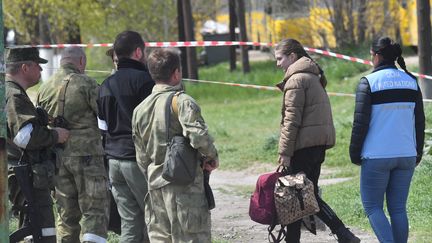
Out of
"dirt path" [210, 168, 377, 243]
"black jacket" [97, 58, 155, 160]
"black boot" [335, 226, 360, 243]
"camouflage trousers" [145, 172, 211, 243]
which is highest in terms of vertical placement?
"black jacket" [97, 58, 155, 160]

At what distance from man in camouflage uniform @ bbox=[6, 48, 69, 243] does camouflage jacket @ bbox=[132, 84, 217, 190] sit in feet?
2.72

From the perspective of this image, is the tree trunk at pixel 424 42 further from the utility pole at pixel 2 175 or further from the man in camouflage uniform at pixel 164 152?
the utility pole at pixel 2 175

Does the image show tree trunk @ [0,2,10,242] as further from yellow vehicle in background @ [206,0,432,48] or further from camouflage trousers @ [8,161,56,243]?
yellow vehicle in background @ [206,0,432,48]

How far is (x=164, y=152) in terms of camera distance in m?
5.56

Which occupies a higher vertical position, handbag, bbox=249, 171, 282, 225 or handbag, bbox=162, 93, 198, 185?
handbag, bbox=162, 93, 198, 185

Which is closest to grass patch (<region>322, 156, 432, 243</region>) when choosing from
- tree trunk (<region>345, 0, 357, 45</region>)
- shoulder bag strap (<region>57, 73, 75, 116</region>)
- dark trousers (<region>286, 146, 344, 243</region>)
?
dark trousers (<region>286, 146, 344, 243</region>)

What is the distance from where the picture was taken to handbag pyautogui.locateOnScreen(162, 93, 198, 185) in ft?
17.7

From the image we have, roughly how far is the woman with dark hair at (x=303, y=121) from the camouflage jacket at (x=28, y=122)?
175 centimetres

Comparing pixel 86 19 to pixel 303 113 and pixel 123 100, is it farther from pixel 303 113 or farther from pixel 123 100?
pixel 123 100

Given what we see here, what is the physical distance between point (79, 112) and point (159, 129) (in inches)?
56.2

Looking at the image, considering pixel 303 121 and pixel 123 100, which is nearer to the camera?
pixel 123 100

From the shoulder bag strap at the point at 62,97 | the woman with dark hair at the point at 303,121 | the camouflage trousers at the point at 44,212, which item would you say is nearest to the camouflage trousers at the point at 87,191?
the shoulder bag strap at the point at 62,97

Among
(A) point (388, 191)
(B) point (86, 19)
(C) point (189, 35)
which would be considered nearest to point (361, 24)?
(C) point (189, 35)

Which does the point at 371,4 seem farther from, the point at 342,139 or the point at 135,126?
the point at 135,126
